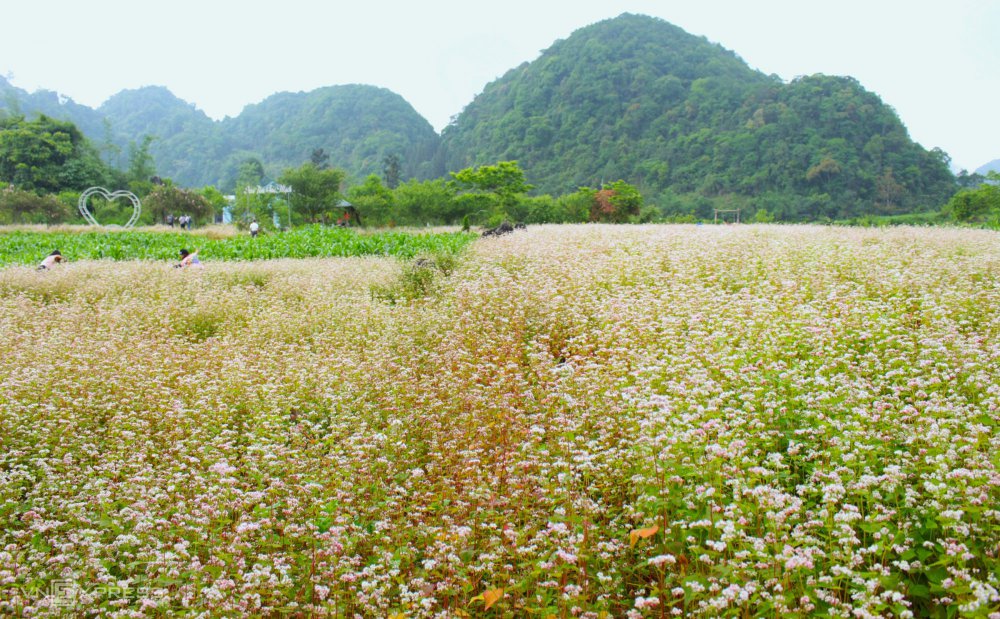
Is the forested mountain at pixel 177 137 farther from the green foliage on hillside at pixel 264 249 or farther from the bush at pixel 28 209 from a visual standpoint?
the green foliage on hillside at pixel 264 249

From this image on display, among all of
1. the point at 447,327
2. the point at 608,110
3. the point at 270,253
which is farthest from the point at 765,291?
the point at 608,110

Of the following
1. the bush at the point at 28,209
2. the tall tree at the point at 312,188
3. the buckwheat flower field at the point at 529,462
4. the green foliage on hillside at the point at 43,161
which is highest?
the green foliage on hillside at the point at 43,161

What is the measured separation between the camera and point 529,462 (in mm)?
3723

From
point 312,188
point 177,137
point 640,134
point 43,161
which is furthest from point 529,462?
point 177,137

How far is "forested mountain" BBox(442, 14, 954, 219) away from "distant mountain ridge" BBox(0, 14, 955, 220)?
234 millimetres

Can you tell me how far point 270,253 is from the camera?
19.2 metres

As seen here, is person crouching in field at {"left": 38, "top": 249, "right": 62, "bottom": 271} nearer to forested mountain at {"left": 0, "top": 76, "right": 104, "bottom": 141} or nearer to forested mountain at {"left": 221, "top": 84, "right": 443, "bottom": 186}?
forested mountain at {"left": 221, "top": 84, "right": 443, "bottom": 186}

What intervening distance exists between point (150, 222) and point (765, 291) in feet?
183

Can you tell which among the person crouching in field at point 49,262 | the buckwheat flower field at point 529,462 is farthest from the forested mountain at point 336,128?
the buckwheat flower field at point 529,462

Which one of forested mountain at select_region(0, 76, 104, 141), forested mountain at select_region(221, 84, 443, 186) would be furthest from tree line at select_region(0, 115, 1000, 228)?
forested mountain at select_region(0, 76, 104, 141)

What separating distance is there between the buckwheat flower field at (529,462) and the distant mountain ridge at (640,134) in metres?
69.3

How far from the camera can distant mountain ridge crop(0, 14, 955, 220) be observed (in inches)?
2749

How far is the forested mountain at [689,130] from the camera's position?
68.6 metres

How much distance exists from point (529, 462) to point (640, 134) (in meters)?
101
